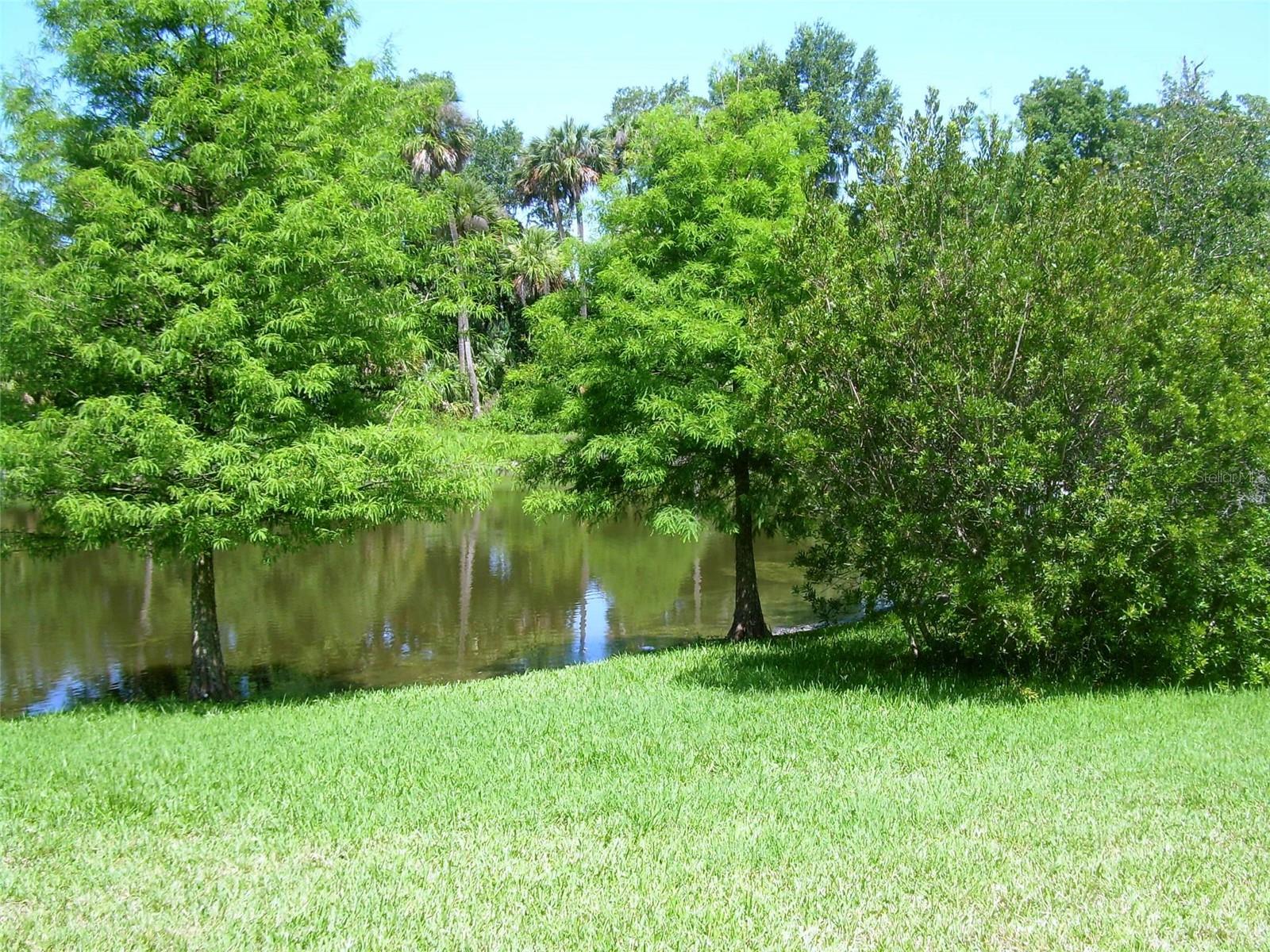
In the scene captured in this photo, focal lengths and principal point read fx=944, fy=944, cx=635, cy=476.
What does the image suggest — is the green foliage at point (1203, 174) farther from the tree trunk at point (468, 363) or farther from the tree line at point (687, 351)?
the tree trunk at point (468, 363)

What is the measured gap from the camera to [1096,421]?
940cm

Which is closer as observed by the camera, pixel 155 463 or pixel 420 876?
pixel 420 876

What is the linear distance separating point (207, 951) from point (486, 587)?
1831cm

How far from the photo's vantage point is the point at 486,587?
22656 millimetres

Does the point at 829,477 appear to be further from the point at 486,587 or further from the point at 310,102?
the point at 486,587

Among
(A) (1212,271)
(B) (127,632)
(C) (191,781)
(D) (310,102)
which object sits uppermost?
(D) (310,102)

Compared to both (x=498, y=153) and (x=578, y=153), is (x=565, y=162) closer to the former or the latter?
(x=578, y=153)

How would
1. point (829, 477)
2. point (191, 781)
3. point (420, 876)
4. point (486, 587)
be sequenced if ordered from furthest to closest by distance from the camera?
1. point (486, 587)
2. point (829, 477)
3. point (191, 781)
4. point (420, 876)

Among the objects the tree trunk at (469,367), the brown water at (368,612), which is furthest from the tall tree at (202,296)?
the tree trunk at (469,367)

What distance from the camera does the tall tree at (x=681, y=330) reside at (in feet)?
43.2

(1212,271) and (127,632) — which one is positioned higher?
(1212,271)

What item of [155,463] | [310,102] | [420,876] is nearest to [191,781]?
[420,876]

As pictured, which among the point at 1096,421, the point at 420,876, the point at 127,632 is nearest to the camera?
the point at 420,876

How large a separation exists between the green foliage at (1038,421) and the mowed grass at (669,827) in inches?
41.0
